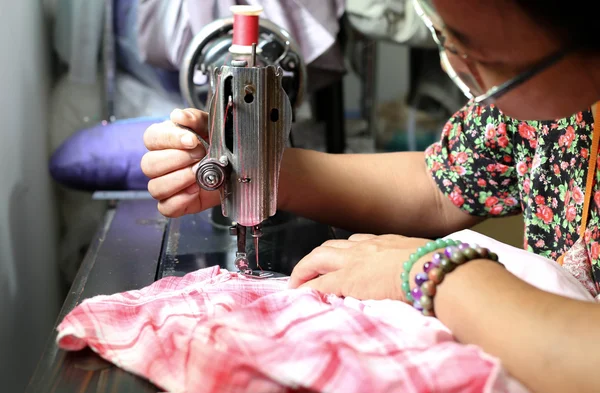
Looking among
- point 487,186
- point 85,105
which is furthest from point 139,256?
point 85,105

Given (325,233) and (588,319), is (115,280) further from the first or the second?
(588,319)

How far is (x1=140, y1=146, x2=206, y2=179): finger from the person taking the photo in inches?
43.9

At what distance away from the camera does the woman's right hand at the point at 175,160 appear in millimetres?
1113

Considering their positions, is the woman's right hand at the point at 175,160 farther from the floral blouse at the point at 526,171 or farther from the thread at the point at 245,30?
the floral blouse at the point at 526,171

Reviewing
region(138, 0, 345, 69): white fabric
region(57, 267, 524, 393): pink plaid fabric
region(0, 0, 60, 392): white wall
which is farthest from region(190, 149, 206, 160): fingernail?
region(138, 0, 345, 69): white fabric

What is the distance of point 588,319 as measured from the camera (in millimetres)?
715

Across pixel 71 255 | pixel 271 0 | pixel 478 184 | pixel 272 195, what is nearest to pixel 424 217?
pixel 478 184

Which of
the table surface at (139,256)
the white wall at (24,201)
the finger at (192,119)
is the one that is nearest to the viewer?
the table surface at (139,256)

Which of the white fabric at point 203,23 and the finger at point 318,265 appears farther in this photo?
the white fabric at point 203,23

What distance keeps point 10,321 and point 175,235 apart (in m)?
0.42

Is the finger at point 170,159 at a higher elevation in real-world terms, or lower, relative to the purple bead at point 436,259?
higher

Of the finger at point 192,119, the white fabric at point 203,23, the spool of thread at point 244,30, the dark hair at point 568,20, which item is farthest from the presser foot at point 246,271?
the white fabric at point 203,23

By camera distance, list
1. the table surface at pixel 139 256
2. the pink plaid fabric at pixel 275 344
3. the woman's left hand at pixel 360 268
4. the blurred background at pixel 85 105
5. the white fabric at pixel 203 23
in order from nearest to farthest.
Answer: the pink plaid fabric at pixel 275 344 → the table surface at pixel 139 256 → the woman's left hand at pixel 360 268 → the blurred background at pixel 85 105 → the white fabric at pixel 203 23

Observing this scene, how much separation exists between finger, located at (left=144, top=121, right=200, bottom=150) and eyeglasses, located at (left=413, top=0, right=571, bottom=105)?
0.41 meters
